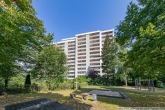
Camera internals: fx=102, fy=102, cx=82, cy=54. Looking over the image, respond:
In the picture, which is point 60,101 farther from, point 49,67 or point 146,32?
point 49,67

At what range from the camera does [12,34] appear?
538cm

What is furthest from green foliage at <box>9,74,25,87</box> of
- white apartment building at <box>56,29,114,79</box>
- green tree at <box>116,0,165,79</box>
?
white apartment building at <box>56,29,114,79</box>

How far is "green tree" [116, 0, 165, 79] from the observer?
4997mm

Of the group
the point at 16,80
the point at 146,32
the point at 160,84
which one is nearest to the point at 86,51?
the point at 160,84

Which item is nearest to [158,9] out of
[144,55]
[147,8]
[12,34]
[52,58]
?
[147,8]

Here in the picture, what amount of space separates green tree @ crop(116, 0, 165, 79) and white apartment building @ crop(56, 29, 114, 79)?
50185 mm

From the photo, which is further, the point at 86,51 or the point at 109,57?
the point at 86,51

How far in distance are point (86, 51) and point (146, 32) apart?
57400 mm

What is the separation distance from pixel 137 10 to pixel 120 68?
25284 millimetres

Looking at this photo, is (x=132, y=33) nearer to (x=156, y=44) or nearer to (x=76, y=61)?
(x=156, y=44)

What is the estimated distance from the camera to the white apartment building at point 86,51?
2306 inches

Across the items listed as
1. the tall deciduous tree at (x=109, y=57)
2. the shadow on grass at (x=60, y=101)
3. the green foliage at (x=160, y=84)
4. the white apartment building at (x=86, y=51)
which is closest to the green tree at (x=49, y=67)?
the shadow on grass at (x=60, y=101)

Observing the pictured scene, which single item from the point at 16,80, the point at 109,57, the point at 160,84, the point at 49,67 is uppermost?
the point at 109,57

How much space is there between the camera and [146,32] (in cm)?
496
